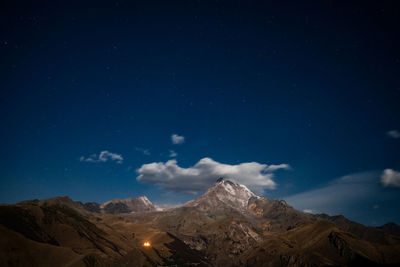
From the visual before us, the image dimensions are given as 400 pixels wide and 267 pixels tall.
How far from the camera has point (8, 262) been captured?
15600 cm

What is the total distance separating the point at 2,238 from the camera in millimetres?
169125

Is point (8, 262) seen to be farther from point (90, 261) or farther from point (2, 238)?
point (90, 261)

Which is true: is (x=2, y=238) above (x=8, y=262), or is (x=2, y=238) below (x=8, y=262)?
above

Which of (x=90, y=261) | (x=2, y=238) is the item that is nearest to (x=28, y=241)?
(x=2, y=238)

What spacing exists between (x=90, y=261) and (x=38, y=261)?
3062cm

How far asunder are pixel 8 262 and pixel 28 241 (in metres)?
28.5

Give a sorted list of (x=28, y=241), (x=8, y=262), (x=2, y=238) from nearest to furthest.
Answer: (x=8, y=262), (x=2, y=238), (x=28, y=241)

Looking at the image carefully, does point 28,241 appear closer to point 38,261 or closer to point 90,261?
point 38,261

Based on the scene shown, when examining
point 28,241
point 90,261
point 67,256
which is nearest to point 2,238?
point 28,241

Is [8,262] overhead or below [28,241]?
below

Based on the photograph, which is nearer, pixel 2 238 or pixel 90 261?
pixel 2 238

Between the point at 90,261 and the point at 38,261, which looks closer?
the point at 38,261

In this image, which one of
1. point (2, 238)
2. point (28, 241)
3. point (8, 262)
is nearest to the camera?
point (8, 262)

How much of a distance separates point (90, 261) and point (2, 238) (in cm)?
5380
